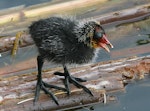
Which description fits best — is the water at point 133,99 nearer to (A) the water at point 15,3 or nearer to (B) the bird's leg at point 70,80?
(B) the bird's leg at point 70,80

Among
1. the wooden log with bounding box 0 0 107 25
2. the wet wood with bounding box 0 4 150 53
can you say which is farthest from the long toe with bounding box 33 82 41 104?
the wooden log with bounding box 0 0 107 25

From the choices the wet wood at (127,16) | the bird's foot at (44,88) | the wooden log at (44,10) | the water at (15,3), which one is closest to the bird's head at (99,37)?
the bird's foot at (44,88)

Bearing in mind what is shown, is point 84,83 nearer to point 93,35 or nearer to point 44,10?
point 93,35

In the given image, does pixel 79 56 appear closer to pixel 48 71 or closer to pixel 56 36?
pixel 56 36

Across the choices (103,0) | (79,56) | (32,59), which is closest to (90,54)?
(79,56)

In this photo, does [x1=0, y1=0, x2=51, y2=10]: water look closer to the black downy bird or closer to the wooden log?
the wooden log
